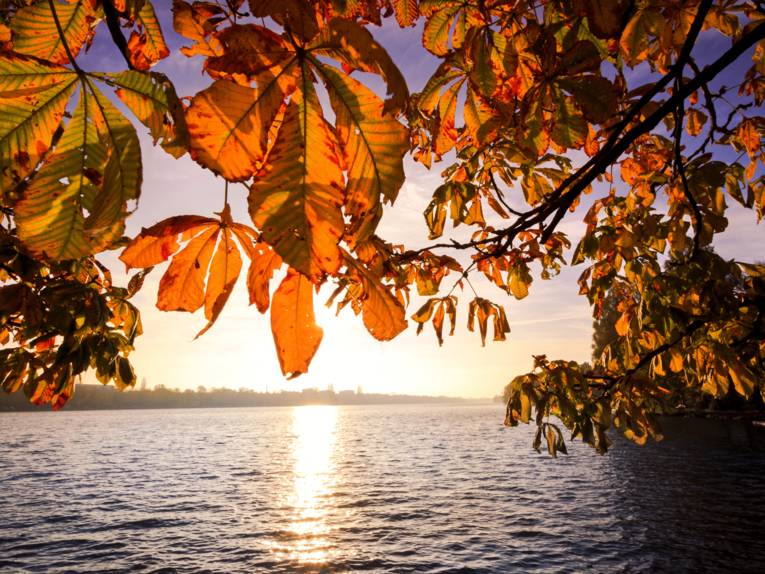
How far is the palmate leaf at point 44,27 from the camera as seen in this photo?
28.6 inches

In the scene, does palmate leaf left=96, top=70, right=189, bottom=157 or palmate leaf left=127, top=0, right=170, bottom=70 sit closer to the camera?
palmate leaf left=96, top=70, right=189, bottom=157

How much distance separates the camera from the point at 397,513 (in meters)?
23.4

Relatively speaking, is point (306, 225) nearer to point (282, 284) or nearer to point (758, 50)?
point (282, 284)

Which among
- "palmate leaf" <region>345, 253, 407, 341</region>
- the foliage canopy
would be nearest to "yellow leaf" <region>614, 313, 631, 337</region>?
the foliage canopy

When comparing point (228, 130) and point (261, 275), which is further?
point (261, 275)

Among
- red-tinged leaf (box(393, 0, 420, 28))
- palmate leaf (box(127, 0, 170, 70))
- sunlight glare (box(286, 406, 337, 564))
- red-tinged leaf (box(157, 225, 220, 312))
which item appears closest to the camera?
red-tinged leaf (box(157, 225, 220, 312))

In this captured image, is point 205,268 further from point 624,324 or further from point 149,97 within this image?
point 624,324

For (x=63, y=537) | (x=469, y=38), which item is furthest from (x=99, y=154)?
(x=63, y=537)

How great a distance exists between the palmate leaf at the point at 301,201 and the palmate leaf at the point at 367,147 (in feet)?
0.14

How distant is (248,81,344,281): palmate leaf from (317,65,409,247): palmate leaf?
0.04m

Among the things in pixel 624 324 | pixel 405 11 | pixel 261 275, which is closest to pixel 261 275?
pixel 261 275

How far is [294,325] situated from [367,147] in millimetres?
283

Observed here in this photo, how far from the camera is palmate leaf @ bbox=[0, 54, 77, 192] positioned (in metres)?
0.62

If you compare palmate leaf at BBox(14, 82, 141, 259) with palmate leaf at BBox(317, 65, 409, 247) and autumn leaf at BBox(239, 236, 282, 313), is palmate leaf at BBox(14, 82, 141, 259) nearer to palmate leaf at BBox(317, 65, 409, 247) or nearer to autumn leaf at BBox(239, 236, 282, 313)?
autumn leaf at BBox(239, 236, 282, 313)
